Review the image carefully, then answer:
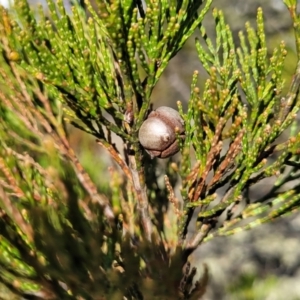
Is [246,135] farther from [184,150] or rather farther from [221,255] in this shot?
[221,255]

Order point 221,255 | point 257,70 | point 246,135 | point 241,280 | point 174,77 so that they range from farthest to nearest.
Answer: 1. point 174,77
2. point 221,255
3. point 241,280
4. point 257,70
5. point 246,135

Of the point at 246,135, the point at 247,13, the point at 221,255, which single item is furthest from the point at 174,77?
the point at 246,135

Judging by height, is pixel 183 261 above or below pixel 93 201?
below

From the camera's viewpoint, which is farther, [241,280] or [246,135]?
[241,280]

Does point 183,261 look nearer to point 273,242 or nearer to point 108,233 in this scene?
point 108,233

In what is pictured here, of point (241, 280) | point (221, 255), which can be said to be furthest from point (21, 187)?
point (221, 255)

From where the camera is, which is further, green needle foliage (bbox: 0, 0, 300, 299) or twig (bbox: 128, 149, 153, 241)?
twig (bbox: 128, 149, 153, 241)

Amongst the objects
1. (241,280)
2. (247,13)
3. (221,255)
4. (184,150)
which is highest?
(247,13)

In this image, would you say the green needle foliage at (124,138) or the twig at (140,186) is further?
the twig at (140,186)

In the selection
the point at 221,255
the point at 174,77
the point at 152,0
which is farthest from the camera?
the point at 174,77
